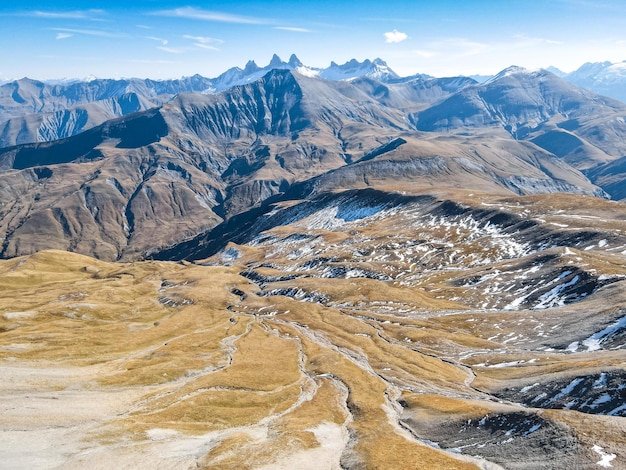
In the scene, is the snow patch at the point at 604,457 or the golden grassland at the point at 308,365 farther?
the golden grassland at the point at 308,365

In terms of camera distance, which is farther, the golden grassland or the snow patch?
the golden grassland

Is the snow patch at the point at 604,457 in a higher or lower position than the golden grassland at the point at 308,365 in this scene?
higher

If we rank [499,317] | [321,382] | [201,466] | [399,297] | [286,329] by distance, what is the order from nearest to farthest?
[201,466]
[321,382]
[499,317]
[286,329]
[399,297]

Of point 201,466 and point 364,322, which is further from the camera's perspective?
point 364,322

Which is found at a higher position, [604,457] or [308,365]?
[604,457]

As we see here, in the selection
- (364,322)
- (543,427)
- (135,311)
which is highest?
(543,427)

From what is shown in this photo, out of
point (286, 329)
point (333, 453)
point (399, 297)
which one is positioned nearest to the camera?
point (333, 453)

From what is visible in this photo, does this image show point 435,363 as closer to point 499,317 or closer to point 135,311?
point 499,317

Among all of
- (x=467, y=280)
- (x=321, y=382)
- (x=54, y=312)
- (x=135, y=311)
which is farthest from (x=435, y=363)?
(x=54, y=312)

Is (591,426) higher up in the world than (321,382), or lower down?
higher up

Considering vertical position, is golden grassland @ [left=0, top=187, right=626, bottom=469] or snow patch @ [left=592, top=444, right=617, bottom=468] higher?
snow patch @ [left=592, top=444, right=617, bottom=468]

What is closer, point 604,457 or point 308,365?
point 604,457
